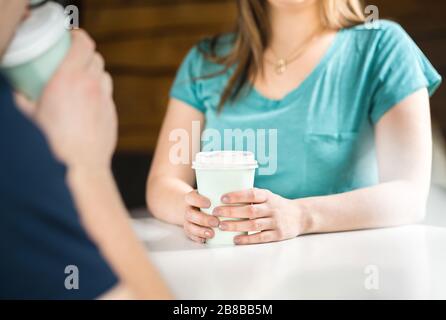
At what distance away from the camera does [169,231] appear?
0.76 meters

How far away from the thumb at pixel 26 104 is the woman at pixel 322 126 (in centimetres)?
26

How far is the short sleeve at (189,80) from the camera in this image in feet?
2.91

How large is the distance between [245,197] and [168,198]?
0.53 ft

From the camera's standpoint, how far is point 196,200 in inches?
28.1

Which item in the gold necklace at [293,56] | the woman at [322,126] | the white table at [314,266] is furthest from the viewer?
the gold necklace at [293,56]

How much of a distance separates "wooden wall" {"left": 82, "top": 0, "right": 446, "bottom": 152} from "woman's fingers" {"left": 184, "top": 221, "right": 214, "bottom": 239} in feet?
0.54

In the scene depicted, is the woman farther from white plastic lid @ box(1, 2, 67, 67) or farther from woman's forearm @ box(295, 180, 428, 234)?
white plastic lid @ box(1, 2, 67, 67)

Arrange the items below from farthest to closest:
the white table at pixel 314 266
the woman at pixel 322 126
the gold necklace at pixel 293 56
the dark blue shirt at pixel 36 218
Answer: the gold necklace at pixel 293 56
the woman at pixel 322 126
the white table at pixel 314 266
the dark blue shirt at pixel 36 218

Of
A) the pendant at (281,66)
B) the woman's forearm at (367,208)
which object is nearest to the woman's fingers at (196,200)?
the woman's forearm at (367,208)

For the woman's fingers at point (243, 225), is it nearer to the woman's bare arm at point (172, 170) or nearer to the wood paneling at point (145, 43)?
the woman's bare arm at point (172, 170)

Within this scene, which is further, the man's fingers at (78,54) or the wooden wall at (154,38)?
the wooden wall at (154,38)
